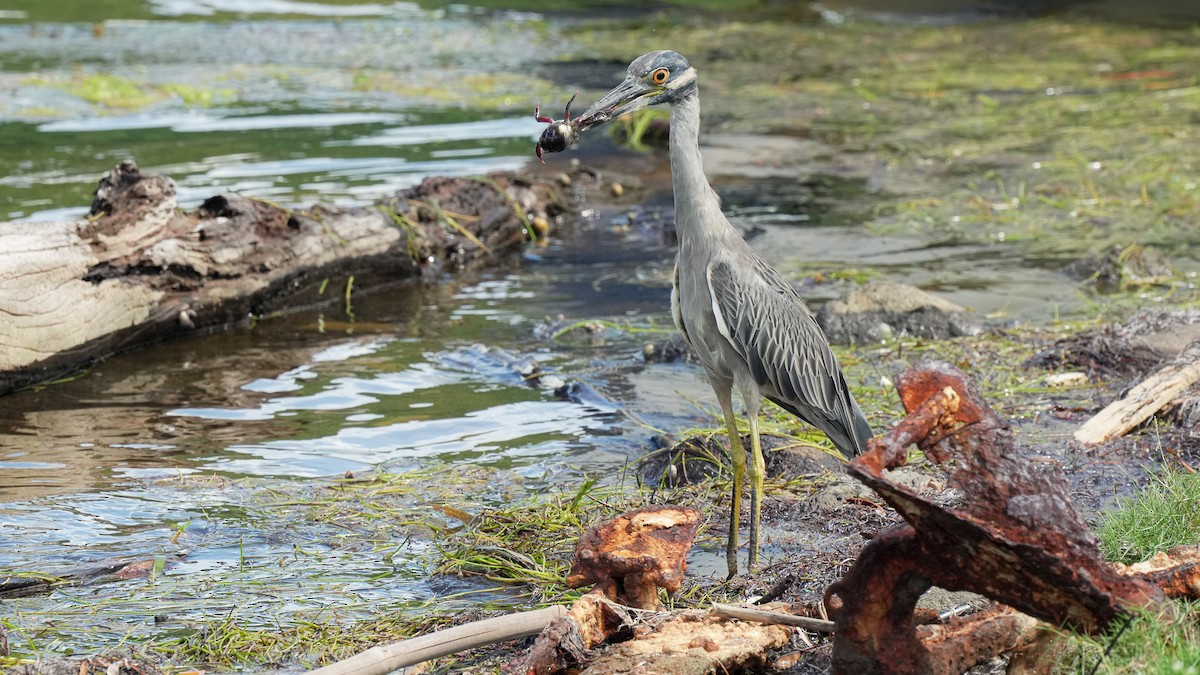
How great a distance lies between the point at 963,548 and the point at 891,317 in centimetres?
458

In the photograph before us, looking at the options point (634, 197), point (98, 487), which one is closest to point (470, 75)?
point (634, 197)

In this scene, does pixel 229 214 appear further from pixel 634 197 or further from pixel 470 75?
pixel 470 75

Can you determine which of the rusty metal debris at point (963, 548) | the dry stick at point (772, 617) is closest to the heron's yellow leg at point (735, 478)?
the dry stick at point (772, 617)

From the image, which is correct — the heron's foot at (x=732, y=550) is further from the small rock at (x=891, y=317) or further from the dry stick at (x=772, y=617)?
the small rock at (x=891, y=317)

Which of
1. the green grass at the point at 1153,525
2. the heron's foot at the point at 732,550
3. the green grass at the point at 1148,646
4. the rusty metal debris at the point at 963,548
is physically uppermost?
the rusty metal debris at the point at 963,548

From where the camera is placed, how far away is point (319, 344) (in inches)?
303

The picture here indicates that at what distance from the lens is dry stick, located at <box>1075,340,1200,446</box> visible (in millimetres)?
5266

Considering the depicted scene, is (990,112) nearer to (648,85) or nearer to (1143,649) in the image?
(648,85)

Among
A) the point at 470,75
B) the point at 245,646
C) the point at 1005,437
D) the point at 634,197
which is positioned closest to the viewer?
the point at 1005,437

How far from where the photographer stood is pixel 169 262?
7.22 metres

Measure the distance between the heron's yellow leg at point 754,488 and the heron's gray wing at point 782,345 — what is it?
0.20 metres

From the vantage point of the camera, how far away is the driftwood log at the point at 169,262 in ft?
21.4

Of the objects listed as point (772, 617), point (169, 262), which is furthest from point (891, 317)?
point (772, 617)

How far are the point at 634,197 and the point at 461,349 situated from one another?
4255 mm
